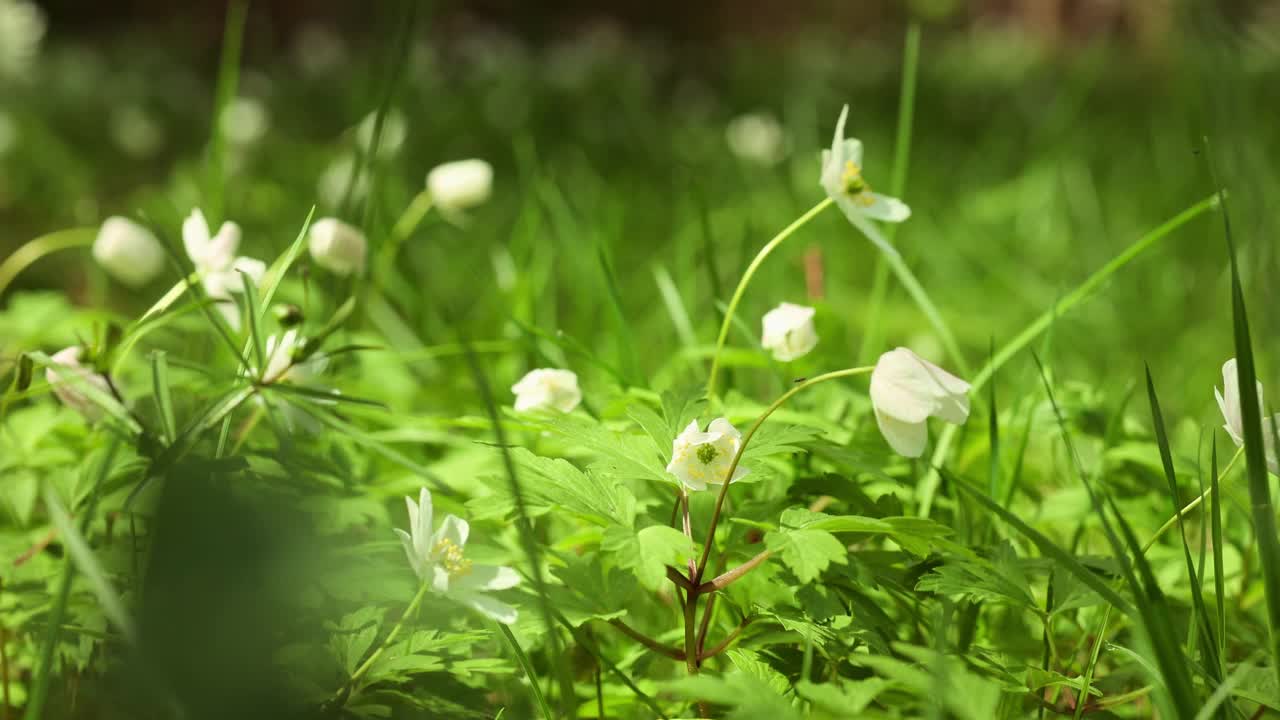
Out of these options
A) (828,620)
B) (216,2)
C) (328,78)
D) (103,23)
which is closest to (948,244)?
(828,620)

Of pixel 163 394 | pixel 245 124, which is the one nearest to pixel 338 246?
pixel 163 394

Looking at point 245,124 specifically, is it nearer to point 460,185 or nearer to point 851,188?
point 460,185

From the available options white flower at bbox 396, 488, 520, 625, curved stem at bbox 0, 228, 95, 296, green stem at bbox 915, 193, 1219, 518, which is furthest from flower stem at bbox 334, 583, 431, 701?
curved stem at bbox 0, 228, 95, 296

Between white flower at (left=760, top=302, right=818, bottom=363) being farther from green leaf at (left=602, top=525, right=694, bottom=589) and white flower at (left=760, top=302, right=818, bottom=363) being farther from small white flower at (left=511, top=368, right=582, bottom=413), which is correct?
green leaf at (left=602, top=525, right=694, bottom=589)

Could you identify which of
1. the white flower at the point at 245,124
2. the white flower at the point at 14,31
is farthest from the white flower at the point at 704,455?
the white flower at the point at 14,31

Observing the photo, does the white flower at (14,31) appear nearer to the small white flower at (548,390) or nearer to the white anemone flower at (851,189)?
the small white flower at (548,390)

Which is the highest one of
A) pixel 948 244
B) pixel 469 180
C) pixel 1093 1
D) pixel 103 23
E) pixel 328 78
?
pixel 1093 1

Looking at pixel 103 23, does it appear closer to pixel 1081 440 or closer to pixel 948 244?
pixel 948 244
